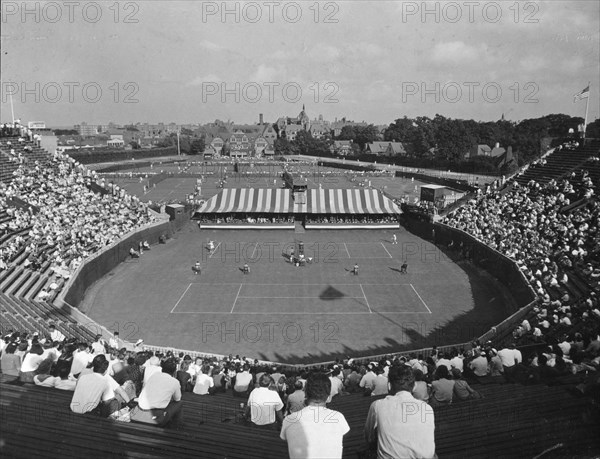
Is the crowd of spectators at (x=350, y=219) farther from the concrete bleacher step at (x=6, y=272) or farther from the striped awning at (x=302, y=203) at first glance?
the concrete bleacher step at (x=6, y=272)

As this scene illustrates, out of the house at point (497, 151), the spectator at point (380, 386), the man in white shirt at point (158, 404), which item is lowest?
the spectator at point (380, 386)

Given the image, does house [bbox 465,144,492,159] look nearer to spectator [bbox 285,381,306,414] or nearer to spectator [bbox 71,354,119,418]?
spectator [bbox 285,381,306,414]

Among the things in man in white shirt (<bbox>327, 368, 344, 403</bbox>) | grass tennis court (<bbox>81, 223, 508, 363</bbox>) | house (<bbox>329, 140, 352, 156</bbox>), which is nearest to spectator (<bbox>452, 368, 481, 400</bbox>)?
man in white shirt (<bbox>327, 368, 344, 403</bbox>)

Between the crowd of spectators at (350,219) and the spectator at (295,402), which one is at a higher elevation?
the spectator at (295,402)

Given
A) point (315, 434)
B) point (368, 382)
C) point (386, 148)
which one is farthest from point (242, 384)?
point (386, 148)

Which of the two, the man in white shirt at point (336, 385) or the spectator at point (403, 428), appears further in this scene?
the man in white shirt at point (336, 385)

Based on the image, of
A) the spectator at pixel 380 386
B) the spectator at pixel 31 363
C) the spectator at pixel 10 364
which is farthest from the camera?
the spectator at pixel 380 386

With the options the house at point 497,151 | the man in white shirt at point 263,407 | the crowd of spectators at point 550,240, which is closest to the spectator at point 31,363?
the man in white shirt at point 263,407
